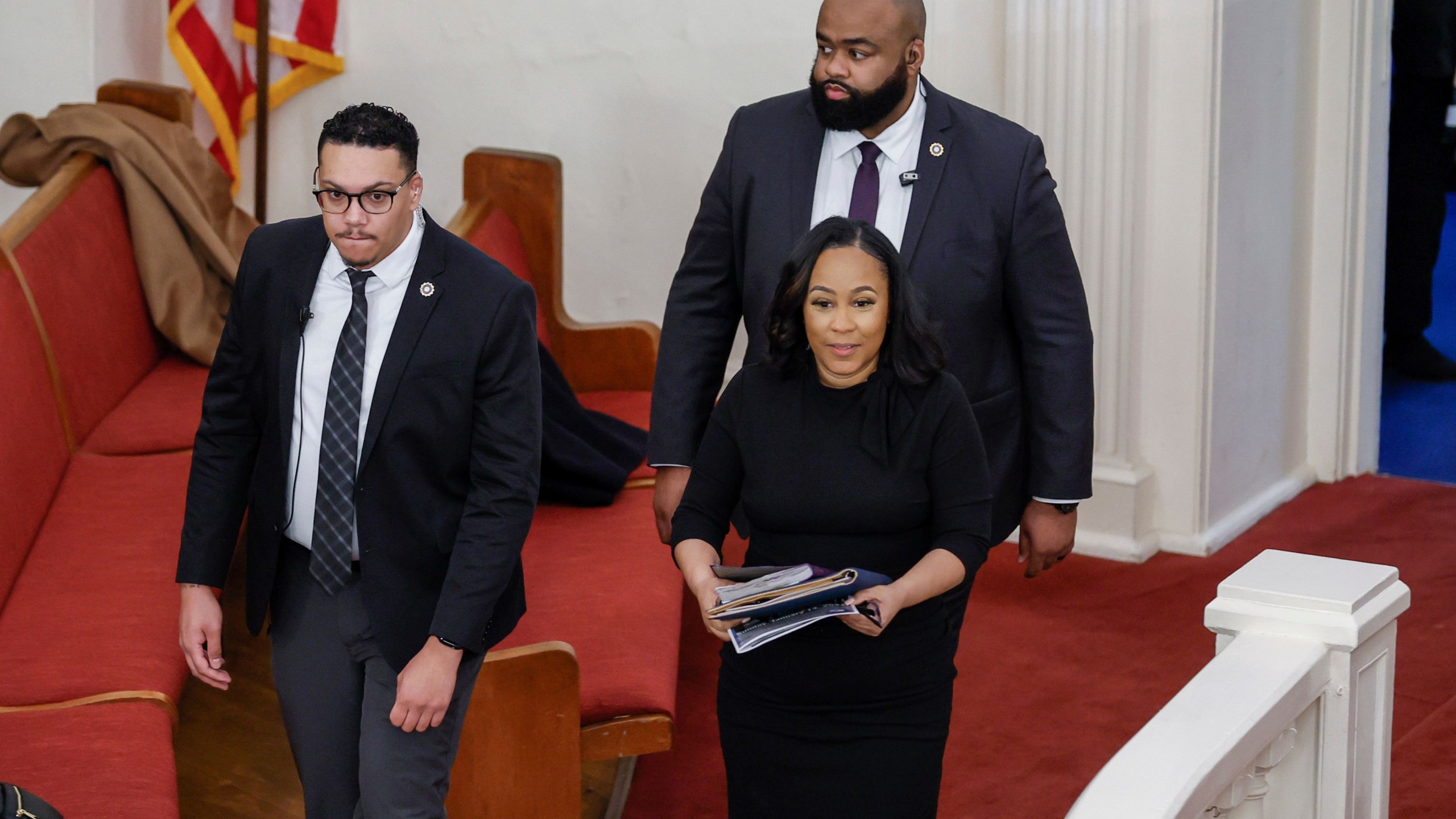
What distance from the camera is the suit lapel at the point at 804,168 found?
256cm

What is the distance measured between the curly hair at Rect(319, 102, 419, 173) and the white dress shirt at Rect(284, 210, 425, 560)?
16 cm

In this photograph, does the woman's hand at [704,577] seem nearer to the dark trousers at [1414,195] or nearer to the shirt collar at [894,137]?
the shirt collar at [894,137]

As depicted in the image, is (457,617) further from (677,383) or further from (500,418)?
(677,383)

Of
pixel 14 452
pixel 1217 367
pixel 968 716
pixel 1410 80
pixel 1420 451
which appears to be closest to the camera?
pixel 14 452

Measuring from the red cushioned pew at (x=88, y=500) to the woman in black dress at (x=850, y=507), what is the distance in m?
0.92

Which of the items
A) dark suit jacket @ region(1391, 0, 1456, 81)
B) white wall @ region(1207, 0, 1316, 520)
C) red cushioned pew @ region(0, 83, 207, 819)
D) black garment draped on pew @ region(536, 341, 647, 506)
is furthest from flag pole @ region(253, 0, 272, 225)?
dark suit jacket @ region(1391, 0, 1456, 81)

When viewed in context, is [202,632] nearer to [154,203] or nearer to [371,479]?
[371,479]

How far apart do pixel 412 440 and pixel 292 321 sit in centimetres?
24

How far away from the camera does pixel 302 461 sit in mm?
2219

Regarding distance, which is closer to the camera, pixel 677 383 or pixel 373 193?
pixel 373 193

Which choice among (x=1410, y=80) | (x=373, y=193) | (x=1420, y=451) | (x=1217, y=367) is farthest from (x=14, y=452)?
(x=1410, y=80)

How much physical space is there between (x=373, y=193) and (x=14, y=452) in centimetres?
164

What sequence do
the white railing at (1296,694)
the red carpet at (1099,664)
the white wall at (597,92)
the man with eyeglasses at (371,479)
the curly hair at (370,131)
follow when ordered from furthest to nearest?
the white wall at (597,92) → the red carpet at (1099,664) → the man with eyeglasses at (371,479) → the curly hair at (370,131) → the white railing at (1296,694)

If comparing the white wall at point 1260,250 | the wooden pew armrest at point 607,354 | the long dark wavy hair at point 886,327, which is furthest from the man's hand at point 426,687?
the white wall at point 1260,250
